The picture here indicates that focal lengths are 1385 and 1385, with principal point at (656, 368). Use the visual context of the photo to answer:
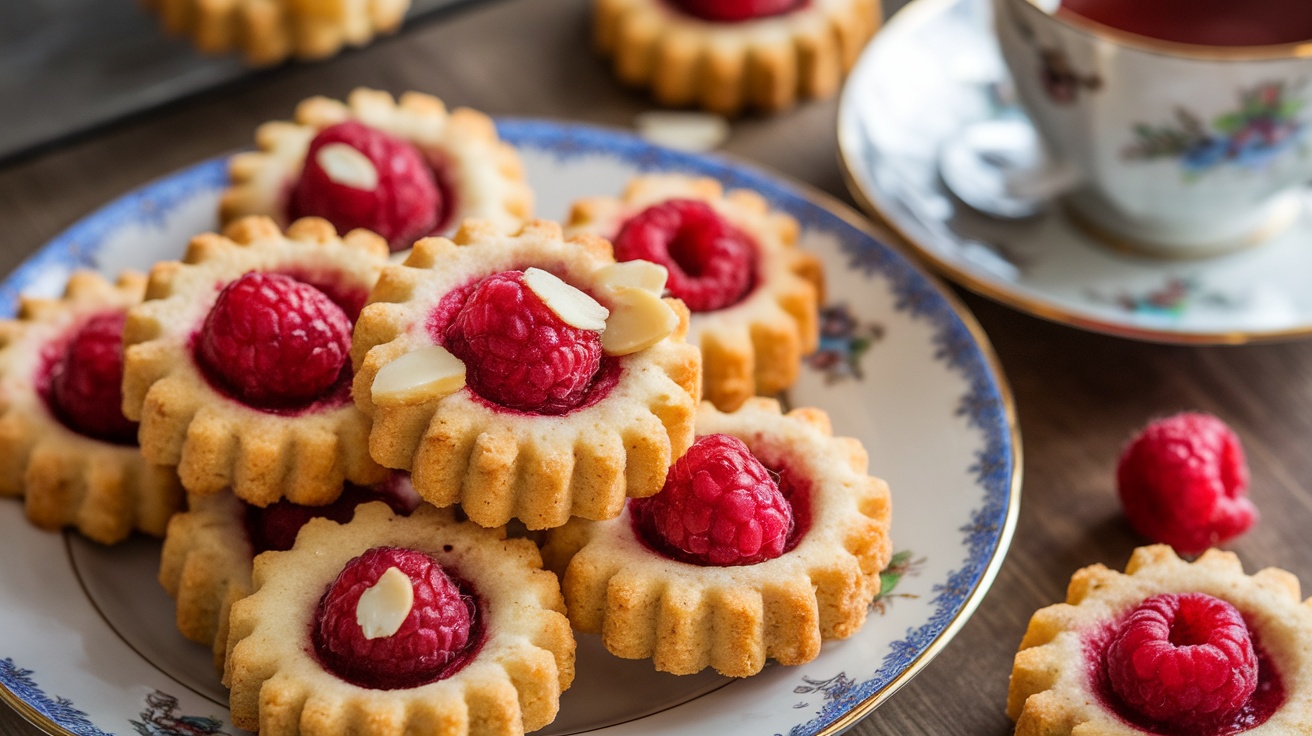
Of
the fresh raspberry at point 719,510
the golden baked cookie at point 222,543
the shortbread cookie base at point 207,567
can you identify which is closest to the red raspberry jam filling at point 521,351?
the fresh raspberry at point 719,510

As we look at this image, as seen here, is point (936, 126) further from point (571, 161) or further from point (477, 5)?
point (477, 5)

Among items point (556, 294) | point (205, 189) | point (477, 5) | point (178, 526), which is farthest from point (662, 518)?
point (477, 5)

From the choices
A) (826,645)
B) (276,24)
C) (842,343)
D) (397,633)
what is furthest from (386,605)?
(276,24)

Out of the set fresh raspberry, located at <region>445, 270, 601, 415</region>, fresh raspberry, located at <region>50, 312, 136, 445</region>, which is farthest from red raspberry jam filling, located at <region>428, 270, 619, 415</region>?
fresh raspberry, located at <region>50, 312, 136, 445</region>

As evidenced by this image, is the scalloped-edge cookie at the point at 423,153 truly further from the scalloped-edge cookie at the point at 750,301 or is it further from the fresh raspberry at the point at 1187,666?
the fresh raspberry at the point at 1187,666

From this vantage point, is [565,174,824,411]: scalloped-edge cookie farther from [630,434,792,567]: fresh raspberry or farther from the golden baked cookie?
the golden baked cookie

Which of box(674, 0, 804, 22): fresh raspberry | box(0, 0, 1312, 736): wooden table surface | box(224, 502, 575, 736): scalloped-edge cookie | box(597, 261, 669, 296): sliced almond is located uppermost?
box(597, 261, 669, 296): sliced almond
